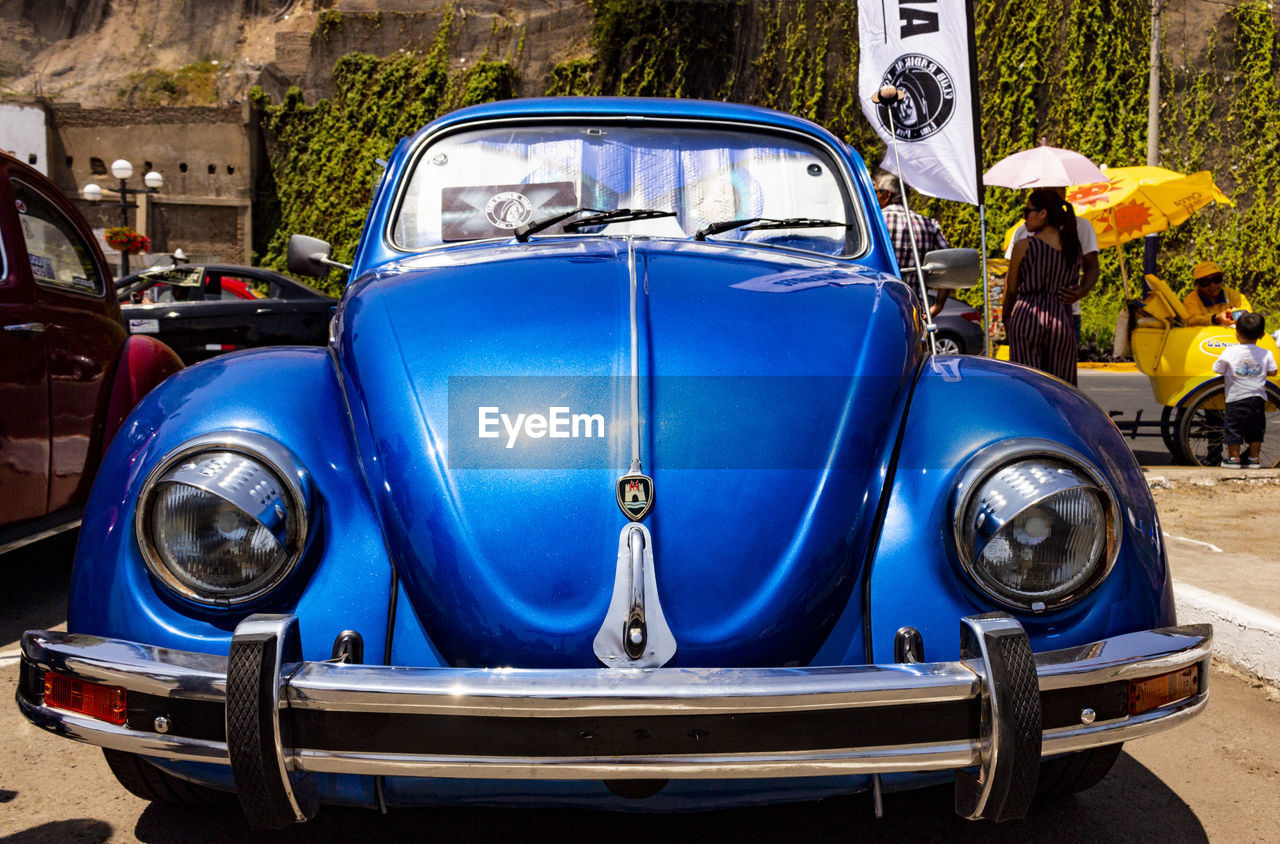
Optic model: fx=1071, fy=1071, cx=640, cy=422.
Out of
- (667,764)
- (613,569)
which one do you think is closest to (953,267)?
(613,569)

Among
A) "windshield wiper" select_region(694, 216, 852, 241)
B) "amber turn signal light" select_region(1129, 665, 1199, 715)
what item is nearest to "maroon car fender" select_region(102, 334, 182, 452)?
"windshield wiper" select_region(694, 216, 852, 241)

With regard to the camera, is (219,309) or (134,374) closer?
(134,374)

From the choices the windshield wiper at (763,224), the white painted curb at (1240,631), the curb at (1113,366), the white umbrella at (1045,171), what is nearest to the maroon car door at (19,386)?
the windshield wiper at (763,224)

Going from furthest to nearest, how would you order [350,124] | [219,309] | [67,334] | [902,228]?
1. [350,124]
2. [219,309]
3. [902,228]
4. [67,334]

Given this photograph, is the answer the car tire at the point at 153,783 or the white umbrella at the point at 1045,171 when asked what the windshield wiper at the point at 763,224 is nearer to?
the car tire at the point at 153,783

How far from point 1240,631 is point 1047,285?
287 centimetres

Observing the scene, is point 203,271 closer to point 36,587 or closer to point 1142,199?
point 36,587

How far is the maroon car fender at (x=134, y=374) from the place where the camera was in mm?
4441

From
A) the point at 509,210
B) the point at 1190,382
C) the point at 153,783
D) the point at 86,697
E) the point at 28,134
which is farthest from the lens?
the point at 28,134

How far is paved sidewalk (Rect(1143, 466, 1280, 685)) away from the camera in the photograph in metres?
3.31

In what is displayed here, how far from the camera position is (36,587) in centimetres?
446

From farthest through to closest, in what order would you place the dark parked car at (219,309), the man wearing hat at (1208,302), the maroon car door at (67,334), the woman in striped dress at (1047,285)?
the dark parked car at (219,309)
the man wearing hat at (1208,302)
the woman in striped dress at (1047,285)
the maroon car door at (67,334)

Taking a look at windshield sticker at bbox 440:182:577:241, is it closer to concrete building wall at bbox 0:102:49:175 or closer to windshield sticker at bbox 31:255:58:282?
windshield sticker at bbox 31:255:58:282

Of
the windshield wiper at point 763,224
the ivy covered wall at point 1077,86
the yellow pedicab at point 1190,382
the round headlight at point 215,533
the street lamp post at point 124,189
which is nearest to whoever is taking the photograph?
the round headlight at point 215,533
